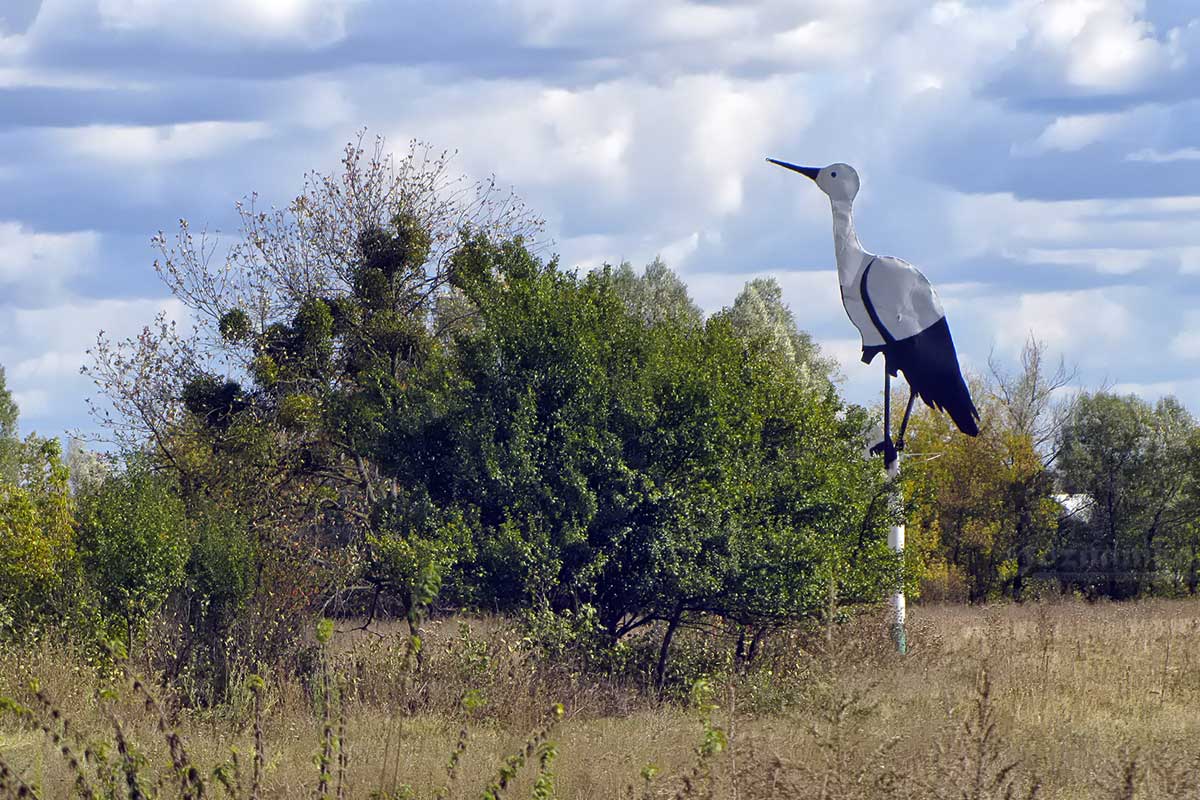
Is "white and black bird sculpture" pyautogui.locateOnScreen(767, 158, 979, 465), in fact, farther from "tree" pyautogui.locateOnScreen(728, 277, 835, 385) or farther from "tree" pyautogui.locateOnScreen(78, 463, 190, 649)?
"tree" pyautogui.locateOnScreen(728, 277, 835, 385)

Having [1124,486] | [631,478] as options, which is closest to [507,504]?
[631,478]

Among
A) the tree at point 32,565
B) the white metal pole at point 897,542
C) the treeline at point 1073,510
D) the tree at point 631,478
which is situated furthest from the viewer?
the treeline at point 1073,510

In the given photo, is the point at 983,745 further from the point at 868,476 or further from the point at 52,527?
the point at 52,527

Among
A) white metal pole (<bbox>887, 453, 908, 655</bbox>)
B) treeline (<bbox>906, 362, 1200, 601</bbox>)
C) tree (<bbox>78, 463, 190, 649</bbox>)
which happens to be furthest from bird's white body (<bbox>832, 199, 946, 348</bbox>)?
treeline (<bbox>906, 362, 1200, 601</bbox>)

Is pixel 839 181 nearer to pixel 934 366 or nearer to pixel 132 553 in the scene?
pixel 934 366

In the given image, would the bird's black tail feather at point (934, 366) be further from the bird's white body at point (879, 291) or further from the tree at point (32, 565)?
the tree at point (32, 565)

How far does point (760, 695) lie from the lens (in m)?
12.5

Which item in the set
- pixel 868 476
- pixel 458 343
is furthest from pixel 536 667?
pixel 868 476

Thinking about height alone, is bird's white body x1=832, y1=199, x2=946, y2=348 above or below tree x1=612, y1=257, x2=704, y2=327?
below

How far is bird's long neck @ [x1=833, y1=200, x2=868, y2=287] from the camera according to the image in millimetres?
17078

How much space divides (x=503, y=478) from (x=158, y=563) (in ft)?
12.8

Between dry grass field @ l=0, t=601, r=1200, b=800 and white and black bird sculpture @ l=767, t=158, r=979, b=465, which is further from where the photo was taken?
white and black bird sculpture @ l=767, t=158, r=979, b=465

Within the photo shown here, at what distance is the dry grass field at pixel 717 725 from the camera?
5.71 metres

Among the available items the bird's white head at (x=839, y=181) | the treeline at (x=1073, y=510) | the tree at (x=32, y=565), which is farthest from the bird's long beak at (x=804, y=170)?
the treeline at (x=1073, y=510)
